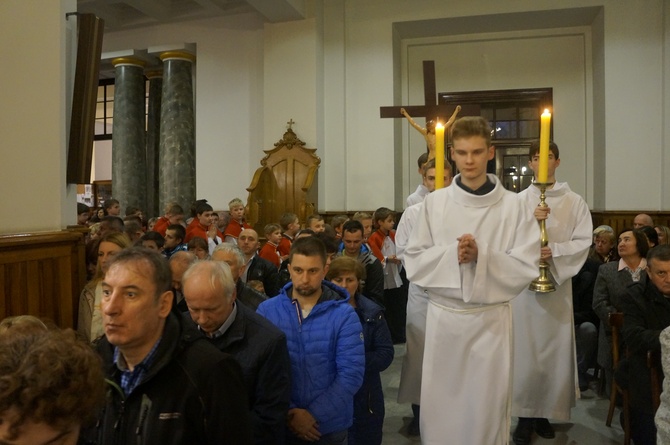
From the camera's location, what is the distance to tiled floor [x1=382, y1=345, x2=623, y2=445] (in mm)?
4367

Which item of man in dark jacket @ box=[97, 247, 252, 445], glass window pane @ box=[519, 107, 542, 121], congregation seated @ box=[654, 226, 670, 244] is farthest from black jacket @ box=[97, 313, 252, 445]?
glass window pane @ box=[519, 107, 542, 121]

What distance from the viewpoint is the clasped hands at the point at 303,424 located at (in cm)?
274

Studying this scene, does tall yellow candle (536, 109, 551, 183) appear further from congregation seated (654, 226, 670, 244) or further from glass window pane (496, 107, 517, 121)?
glass window pane (496, 107, 517, 121)

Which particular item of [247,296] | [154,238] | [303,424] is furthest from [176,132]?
[303,424]

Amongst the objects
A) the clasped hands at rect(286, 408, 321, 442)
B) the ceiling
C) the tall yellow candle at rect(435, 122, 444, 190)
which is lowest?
the clasped hands at rect(286, 408, 321, 442)

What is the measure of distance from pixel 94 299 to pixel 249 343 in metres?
1.88

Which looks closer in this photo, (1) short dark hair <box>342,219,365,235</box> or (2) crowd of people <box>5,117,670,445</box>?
(2) crowd of people <box>5,117,670,445</box>

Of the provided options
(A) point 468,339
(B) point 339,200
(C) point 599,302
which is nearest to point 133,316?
(A) point 468,339

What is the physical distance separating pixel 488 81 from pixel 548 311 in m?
8.72

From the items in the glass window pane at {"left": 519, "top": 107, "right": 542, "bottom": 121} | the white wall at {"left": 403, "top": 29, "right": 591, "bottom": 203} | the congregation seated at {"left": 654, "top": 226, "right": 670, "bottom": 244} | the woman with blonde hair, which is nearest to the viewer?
the woman with blonde hair

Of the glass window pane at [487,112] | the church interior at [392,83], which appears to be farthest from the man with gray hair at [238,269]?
the glass window pane at [487,112]

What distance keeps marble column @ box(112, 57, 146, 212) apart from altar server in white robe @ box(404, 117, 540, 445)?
11.1 m

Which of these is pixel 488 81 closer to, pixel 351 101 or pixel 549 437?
pixel 351 101

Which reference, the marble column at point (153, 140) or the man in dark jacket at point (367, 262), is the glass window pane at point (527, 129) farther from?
the marble column at point (153, 140)
